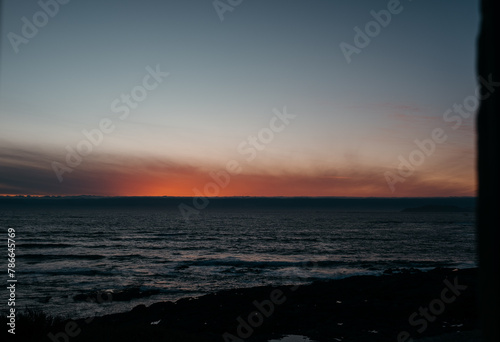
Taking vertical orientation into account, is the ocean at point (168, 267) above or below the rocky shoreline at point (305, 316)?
below

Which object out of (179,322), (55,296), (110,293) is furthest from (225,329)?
(55,296)

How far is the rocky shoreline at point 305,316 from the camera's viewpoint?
10541mm

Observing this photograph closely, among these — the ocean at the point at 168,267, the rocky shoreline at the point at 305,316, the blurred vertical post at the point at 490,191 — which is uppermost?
the blurred vertical post at the point at 490,191

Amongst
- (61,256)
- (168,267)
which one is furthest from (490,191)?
(61,256)

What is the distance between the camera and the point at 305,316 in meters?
16.4

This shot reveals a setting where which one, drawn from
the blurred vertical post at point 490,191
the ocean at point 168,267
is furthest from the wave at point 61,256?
the blurred vertical post at point 490,191

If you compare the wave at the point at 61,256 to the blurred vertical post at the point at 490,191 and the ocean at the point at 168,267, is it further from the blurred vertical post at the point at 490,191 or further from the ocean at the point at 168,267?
the blurred vertical post at the point at 490,191

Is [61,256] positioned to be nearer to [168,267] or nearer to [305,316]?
[168,267]

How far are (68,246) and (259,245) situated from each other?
24.6m

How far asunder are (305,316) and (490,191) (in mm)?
16657

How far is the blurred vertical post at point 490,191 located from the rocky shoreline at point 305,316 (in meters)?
10.1

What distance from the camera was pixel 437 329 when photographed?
13906 mm

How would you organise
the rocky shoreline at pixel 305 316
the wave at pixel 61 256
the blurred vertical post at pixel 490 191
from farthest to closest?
1. the wave at pixel 61 256
2. the rocky shoreline at pixel 305 316
3. the blurred vertical post at pixel 490 191

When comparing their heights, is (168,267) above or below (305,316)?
below
